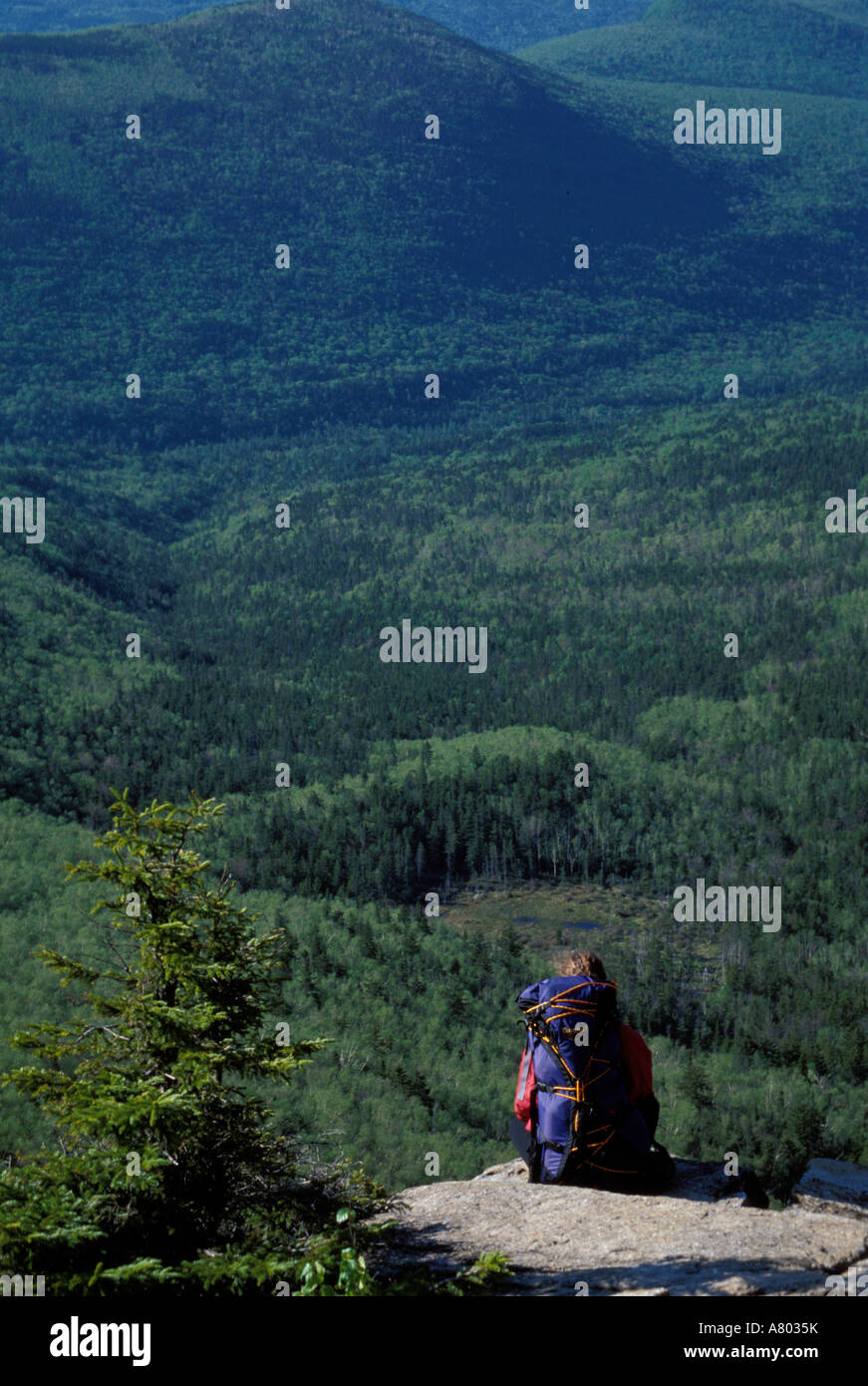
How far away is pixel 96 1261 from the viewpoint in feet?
32.1

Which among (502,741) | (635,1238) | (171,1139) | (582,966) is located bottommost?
(635,1238)

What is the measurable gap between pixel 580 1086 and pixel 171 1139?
384cm

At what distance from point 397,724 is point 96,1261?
72.2 m

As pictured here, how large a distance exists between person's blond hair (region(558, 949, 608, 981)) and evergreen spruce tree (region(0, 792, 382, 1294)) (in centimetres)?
255

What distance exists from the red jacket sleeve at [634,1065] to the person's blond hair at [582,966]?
21.1 inches

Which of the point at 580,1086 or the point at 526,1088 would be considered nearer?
the point at 580,1086

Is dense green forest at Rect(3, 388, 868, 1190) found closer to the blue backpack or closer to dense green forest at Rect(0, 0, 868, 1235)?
dense green forest at Rect(0, 0, 868, 1235)

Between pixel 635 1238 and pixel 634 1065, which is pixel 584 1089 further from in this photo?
pixel 635 1238

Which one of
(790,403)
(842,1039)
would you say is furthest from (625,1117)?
(790,403)

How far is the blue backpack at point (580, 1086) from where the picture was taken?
40.6ft

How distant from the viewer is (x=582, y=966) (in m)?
12.9

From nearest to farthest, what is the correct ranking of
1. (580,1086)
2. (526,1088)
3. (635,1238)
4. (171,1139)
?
(171,1139), (635,1238), (580,1086), (526,1088)

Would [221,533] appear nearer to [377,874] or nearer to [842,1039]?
[377,874]

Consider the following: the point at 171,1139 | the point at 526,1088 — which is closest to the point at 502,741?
the point at 526,1088
